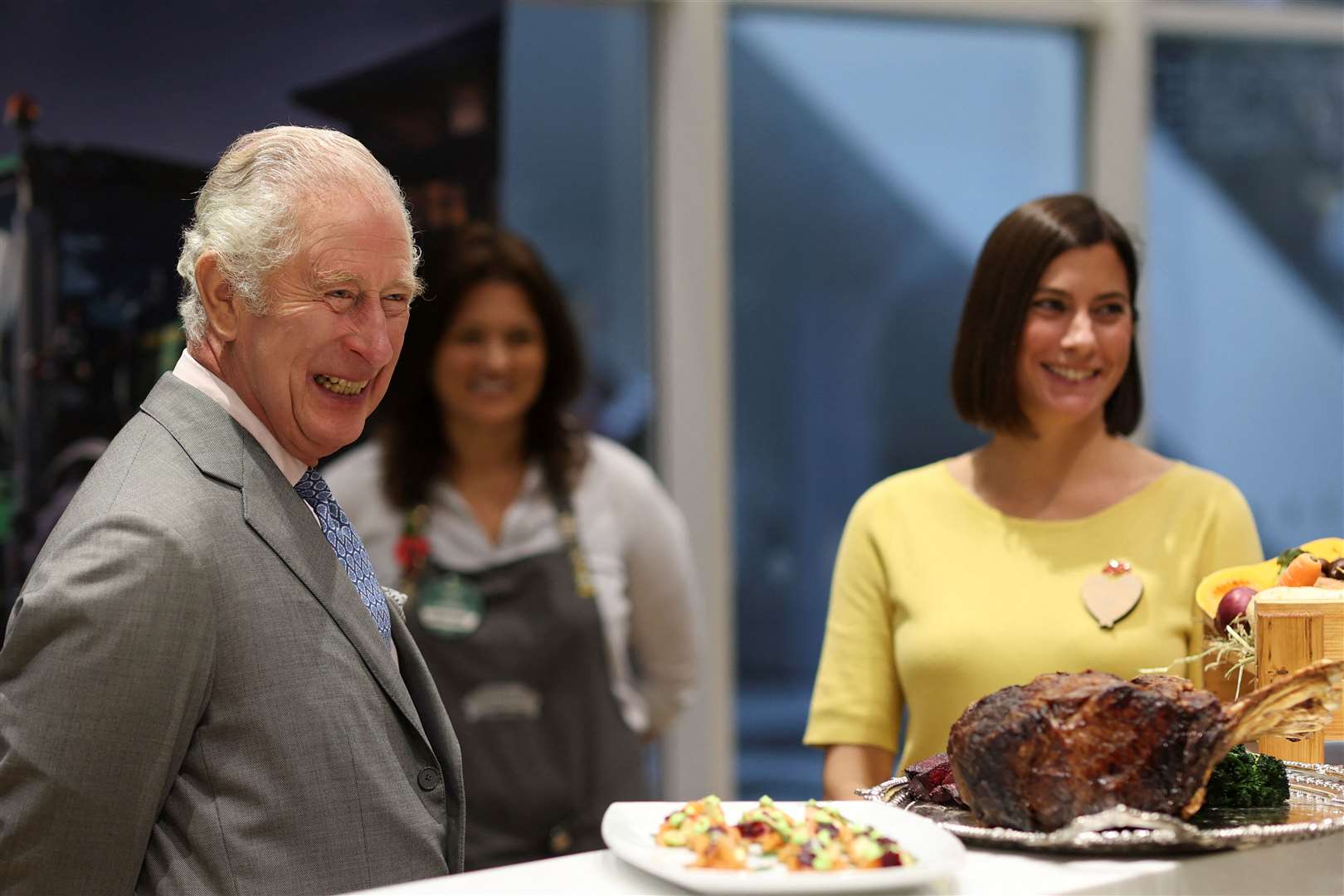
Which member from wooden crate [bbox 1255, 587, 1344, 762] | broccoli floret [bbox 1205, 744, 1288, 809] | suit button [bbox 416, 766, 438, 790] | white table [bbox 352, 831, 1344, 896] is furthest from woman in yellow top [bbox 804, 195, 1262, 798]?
suit button [bbox 416, 766, 438, 790]

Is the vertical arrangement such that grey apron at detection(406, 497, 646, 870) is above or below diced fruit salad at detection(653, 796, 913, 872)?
below

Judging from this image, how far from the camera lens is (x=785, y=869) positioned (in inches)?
63.2

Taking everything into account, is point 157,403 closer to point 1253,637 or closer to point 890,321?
point 1253,637

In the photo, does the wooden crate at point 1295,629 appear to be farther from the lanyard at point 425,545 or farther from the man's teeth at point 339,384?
the lanyard at point 425,545

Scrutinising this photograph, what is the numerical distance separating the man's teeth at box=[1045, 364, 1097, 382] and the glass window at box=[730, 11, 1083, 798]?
2.91 m

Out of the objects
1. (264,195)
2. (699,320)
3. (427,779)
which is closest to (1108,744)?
(427,779)

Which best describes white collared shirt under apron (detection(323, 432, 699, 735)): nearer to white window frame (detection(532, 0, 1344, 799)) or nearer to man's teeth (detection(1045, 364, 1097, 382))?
white window frame (detection(532, 0, 1344, 799))

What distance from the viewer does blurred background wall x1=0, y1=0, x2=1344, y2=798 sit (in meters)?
4.93

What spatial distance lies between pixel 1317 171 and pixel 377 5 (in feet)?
12.5

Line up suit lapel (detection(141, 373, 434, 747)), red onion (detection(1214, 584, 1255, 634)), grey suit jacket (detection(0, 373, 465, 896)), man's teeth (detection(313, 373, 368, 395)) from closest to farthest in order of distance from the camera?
grey suit jacket (detection(0, 373, 465, 896))
suit lapel (detection(141, 373, 434, 747))
man's teeth (detection(313, 373, 368, 395))
red onion (detection(1214, 584, 1255, 634))

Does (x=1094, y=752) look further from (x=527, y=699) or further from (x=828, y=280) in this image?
(x=828, y=280)

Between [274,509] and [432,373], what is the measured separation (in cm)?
243

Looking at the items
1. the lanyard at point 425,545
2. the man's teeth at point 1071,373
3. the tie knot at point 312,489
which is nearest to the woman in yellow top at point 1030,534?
the man's teeth at point 1071,373

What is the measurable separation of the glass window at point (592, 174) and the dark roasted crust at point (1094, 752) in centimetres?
382
